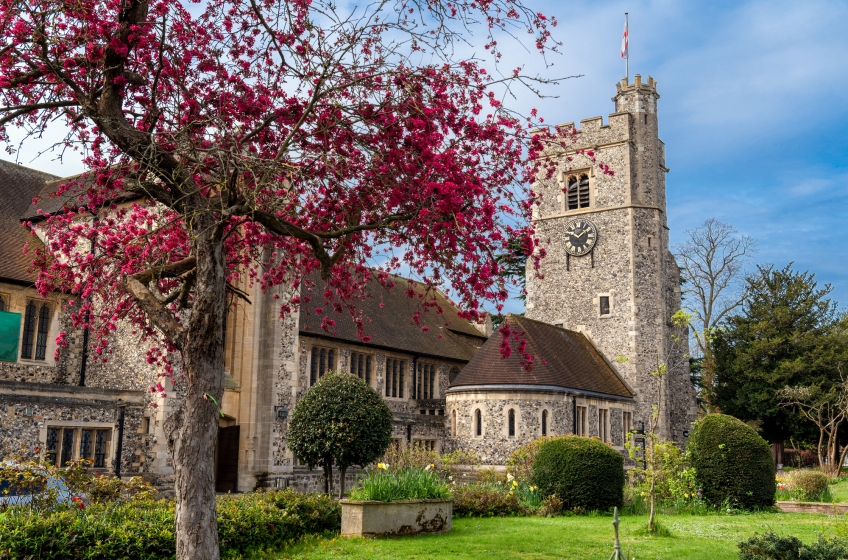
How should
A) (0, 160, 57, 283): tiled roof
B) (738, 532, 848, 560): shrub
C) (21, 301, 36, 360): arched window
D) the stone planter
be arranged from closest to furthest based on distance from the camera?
(738, 532, 848, 560): shrub, the stone planter, (0, 160, 57, 283): tiled roof, (21, 301, 36, 360): arched window

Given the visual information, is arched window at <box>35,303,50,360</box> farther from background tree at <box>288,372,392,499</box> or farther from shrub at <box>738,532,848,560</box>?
shrub at <box>738,532,848,560</box>

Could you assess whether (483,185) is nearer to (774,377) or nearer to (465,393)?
(465,393)

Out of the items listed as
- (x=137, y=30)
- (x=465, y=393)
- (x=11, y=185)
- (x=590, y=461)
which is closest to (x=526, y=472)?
(x=590, y=461)

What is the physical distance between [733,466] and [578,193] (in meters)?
21.1

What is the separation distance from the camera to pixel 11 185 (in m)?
23.9

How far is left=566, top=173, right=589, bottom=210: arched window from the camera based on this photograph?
37.8 m

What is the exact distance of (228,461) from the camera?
2220 cm

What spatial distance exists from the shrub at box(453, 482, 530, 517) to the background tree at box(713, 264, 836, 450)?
79.9 ft

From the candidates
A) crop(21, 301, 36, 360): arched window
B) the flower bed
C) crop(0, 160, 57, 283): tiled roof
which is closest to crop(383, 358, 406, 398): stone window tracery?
crop(21, 301, 36, 360): arched window

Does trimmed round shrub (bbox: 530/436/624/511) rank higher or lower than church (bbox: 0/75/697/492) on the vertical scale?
lower

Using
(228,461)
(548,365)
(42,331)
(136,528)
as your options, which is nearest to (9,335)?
(42,331)

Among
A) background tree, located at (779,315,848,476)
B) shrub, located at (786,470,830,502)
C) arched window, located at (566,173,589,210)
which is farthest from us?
arched window, located at (566,173,589,210)

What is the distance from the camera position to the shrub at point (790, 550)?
8.75 metres

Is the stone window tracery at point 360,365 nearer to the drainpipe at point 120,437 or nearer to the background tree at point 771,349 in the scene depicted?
the drainpipe at point 120,437
